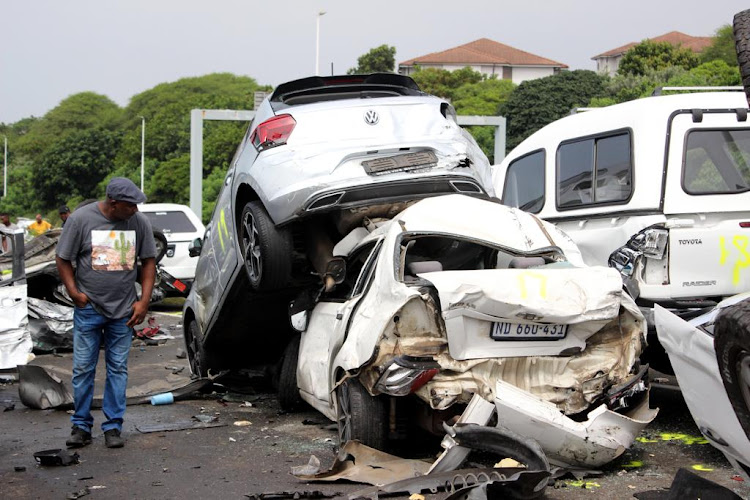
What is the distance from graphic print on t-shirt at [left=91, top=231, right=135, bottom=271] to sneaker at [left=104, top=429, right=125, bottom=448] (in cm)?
117

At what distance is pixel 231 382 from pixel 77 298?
2.81 m

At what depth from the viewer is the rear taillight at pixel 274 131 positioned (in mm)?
7867

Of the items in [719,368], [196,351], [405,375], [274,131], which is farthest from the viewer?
[196,351]

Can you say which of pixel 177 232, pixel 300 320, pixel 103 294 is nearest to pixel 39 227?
pixel 177 232

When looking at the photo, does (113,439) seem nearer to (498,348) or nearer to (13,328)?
(498,348)

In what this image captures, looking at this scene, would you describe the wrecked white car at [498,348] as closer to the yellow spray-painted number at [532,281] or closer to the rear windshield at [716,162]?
the yellow spray-painted number at [532,281]

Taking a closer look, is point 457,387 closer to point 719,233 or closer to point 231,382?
point 719,233

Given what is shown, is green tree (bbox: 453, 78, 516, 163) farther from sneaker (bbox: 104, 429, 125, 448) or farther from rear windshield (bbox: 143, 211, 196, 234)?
sneaker (bbox: 104, 429, 125, 448)

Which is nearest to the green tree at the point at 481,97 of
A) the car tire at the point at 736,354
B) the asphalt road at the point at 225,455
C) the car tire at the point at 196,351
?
the car tire at the point at 196,351

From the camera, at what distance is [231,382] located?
9.59 meters

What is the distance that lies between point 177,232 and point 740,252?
12.5 metres

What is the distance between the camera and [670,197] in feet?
24.9

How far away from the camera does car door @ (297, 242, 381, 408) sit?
21.4 ft

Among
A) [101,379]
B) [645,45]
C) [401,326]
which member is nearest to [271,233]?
[401,326]
